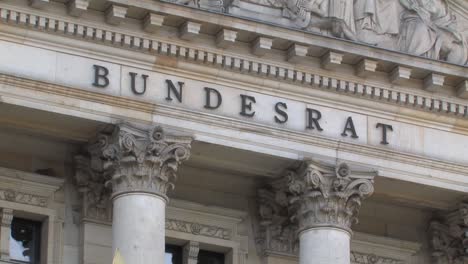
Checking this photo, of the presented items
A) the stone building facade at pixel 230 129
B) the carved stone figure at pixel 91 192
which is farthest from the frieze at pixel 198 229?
the carved stone figure at pixel 91 192

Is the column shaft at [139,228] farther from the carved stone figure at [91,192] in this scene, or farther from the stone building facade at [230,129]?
the carved stone figure at [91,192]

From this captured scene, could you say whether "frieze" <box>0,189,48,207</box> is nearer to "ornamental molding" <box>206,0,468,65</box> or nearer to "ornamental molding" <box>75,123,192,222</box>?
"ornamental molding" <box>75,123,192,222</box>

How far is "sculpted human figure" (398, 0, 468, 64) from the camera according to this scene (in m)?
38.8

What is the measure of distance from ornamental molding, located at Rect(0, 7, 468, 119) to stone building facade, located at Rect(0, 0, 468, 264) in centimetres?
2

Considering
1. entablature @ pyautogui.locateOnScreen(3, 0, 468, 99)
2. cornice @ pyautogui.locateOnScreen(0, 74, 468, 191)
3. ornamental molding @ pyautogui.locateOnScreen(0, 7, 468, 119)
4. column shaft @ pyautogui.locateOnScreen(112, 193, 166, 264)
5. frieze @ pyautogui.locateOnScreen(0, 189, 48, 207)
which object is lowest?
column shaft @ pyautogui.locateOnScreen(112, 193, 166, 264)

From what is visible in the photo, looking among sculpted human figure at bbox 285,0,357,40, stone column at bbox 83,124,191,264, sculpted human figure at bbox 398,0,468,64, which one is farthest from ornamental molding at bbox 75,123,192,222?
sculpted human figure at bbox 398,0,468,64

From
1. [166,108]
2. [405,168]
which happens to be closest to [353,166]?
[405,168]

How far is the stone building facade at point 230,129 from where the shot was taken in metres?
35.9

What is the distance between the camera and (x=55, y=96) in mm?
35562

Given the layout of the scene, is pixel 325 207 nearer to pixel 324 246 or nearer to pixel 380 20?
pixel 324 246

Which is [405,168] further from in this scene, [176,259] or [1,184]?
[1,184]

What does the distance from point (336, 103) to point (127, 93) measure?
386cm

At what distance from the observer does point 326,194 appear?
3719 cm

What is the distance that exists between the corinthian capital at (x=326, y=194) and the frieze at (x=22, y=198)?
4.16 meters
